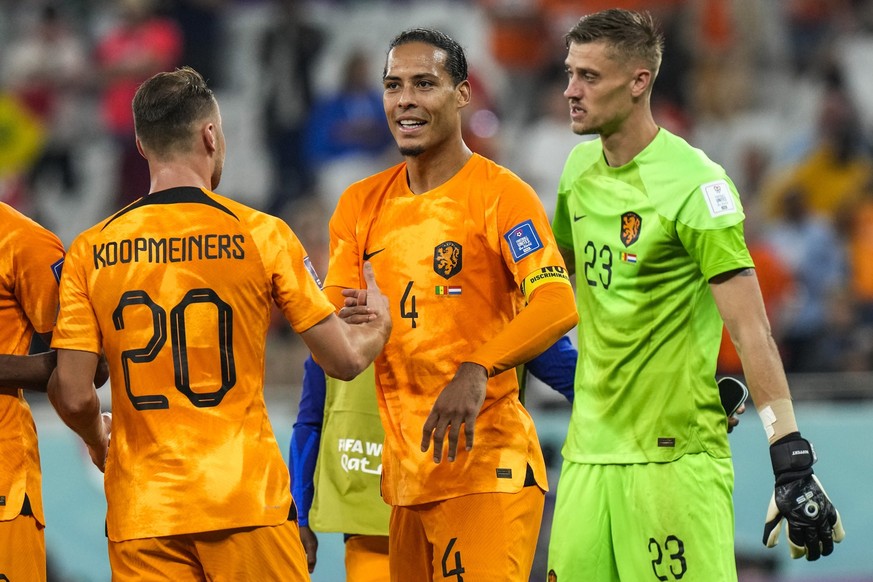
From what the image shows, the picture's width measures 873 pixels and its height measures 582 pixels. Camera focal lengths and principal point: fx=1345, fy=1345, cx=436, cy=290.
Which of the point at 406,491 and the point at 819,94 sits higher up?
the point at 819,94

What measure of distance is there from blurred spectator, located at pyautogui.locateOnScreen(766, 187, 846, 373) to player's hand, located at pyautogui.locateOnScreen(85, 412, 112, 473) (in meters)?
6.66

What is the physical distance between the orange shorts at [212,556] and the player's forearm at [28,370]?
61 centimetres

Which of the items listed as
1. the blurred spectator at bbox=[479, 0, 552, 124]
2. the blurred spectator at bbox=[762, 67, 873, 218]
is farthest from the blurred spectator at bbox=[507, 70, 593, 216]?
the blurred spectator at bbox=[762, 67, 873, 218]

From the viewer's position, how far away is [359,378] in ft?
17.7

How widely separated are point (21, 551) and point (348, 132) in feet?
25.1

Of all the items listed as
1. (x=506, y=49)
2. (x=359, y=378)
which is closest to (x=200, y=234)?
(x=359, y=378)

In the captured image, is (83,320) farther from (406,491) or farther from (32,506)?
(406,491)

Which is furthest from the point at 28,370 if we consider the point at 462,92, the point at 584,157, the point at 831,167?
→ the point at 831,167

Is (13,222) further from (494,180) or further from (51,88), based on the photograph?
(51,88)

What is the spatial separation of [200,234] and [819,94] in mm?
9276

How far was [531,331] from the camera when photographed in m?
4.41

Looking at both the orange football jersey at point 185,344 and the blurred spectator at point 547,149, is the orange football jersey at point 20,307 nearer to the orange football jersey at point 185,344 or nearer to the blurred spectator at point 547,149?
the orange football jersey at point 185,344

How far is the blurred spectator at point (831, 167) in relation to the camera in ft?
37.7

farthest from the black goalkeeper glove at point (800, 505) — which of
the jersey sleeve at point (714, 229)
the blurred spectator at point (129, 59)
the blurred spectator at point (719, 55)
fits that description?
the blurred spectator at point (719, 55)
